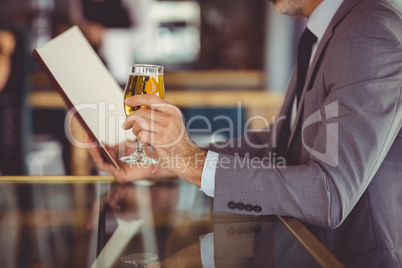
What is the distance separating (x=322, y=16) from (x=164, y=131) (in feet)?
2.12

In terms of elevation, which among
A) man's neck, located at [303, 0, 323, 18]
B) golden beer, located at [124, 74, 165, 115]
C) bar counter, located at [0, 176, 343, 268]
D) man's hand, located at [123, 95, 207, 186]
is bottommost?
bar counter, located at [0, 176, 343, 268]

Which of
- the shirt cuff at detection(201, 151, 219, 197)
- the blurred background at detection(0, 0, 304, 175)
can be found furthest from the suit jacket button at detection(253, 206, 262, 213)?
the blurred background at detection(0, 0, 304, 175)

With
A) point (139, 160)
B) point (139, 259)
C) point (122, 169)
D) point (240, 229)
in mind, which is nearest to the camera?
point (139, 259)

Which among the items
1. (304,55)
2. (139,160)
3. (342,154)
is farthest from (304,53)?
(139,160)

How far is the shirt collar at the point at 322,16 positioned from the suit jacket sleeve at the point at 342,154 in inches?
10.6

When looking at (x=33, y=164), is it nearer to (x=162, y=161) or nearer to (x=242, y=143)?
(x=242, y=143)

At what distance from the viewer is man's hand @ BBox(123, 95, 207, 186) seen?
1.07 m

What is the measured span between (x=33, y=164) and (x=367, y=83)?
2.94m

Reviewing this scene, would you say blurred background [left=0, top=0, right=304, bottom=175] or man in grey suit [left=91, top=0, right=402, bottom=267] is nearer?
man in grey suit [left=91, top=0, right=402, bottom=267]

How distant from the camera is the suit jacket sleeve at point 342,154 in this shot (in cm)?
111

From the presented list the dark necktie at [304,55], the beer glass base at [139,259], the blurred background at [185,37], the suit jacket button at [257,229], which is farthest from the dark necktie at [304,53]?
the blurred background at [185,37]

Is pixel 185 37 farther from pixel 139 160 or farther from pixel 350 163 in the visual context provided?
pixel 350 163

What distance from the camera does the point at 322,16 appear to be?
146 cm

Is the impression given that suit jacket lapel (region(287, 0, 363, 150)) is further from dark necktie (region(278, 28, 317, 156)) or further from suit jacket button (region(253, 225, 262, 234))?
suit jacket button (region(253, 225, 262, 234))
